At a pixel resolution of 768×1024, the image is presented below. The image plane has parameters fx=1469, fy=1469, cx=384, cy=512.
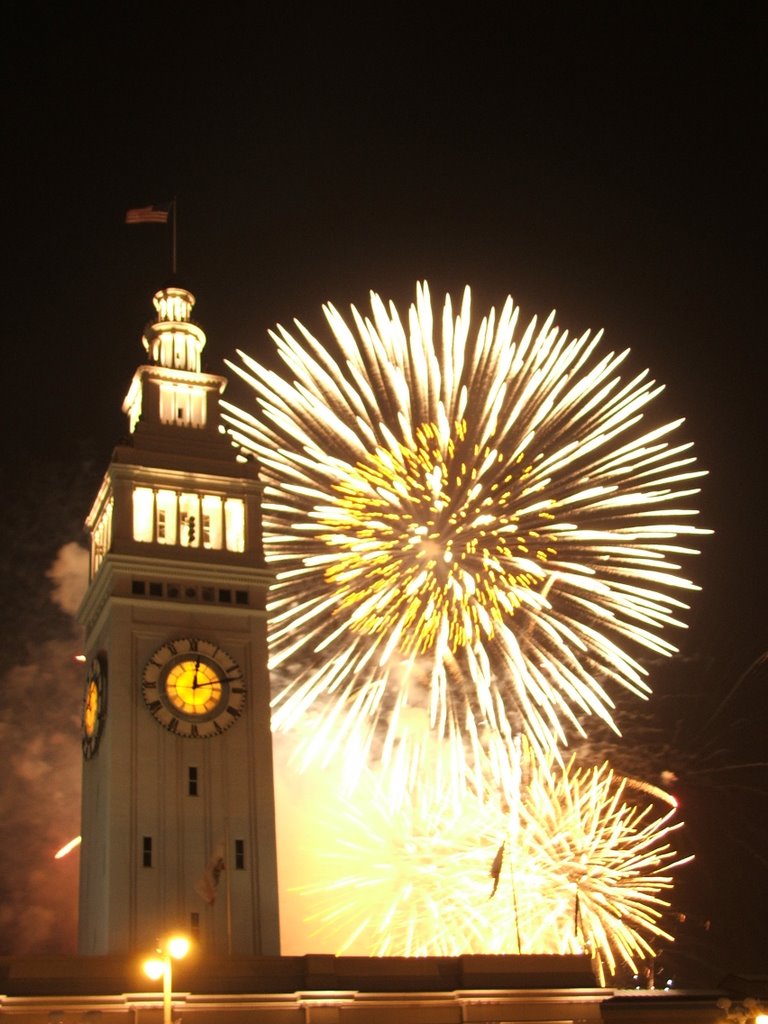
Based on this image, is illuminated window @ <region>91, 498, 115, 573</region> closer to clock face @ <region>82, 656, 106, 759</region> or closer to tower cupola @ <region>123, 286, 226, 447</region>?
tower cupola @ <region>123, 286, 226, 447</region>

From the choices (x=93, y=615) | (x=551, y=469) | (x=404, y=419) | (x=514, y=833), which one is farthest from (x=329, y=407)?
(x=514, y=833)

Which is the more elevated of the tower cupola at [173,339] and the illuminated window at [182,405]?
the tower cupola at [173,339]

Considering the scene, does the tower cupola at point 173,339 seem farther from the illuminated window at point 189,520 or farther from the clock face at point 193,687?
the clock face at point 193,687

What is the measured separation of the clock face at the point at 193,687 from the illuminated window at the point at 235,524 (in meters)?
5.59

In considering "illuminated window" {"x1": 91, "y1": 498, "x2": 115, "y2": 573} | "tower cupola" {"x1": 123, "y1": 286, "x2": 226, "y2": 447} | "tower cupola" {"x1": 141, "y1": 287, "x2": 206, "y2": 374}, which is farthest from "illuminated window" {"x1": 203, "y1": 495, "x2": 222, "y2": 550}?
"tower cupola" {"x1": 141, "y1": 287, "x2": 206, "y2": 374}

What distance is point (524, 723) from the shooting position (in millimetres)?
69688

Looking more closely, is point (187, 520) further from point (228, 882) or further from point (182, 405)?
point (228, 882)

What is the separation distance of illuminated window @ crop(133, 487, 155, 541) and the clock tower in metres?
0.07

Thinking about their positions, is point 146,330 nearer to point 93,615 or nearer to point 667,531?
point 93,615

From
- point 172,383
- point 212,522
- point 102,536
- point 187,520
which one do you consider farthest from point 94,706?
point 172,383

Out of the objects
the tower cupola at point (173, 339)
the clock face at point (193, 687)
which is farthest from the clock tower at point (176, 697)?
the tower cupola at point (173, 339)

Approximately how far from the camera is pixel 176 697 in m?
67.3

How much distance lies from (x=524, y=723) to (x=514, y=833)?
5.13 metres

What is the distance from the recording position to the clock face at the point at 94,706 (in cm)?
6781
